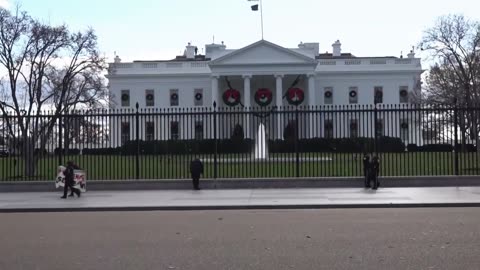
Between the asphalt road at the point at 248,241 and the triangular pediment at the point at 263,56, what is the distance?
66402 millimetres

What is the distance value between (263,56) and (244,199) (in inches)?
2503

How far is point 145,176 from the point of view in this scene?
1003 inches

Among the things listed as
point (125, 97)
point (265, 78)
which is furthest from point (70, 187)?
point (125, 97)

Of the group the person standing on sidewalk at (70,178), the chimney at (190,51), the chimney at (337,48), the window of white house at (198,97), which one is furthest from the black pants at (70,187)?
the chimney at (337,48)

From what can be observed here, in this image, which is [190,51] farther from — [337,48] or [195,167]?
[195,167]

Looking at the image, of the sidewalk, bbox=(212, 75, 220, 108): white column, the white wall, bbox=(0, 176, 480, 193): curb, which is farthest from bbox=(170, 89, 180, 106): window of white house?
the sidewalk

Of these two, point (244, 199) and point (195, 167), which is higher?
point (195, 167)

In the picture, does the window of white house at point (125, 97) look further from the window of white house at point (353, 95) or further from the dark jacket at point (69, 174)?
the dark jacket at point (69, 174)

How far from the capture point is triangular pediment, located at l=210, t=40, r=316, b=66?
81.6 metres

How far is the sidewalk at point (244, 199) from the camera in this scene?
17859mm

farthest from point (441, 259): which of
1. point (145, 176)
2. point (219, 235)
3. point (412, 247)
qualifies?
point (145, 176)

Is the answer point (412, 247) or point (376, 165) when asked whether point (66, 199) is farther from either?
point (412, 247)

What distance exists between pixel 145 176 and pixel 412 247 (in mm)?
16740

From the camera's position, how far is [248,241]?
10.9 meters
